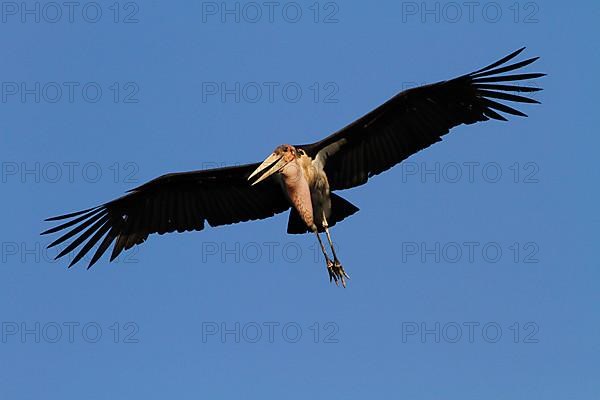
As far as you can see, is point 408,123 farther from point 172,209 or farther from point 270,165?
point 172,209

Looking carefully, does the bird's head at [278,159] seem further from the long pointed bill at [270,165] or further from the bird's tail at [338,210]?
the bird's tail at [338,210]

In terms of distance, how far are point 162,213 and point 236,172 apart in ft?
5.44

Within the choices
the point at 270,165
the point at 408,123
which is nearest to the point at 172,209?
the point at 270,165

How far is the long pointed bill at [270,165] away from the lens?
69.4 feet

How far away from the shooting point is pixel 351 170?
2192cm

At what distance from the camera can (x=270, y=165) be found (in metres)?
21.2

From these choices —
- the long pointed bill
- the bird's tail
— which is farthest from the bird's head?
the bird's tail

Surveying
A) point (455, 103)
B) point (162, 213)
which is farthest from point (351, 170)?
point (162, 213)

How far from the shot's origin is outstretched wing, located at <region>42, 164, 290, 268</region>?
22.7 m

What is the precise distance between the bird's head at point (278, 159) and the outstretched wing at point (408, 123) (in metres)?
0.38

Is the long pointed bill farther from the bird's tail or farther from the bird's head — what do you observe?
the bird's tail

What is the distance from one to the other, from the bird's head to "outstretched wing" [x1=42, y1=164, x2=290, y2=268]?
1.25 metres

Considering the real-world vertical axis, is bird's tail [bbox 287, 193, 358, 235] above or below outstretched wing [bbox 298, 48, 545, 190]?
below

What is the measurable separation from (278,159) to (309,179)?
598 millimetres
